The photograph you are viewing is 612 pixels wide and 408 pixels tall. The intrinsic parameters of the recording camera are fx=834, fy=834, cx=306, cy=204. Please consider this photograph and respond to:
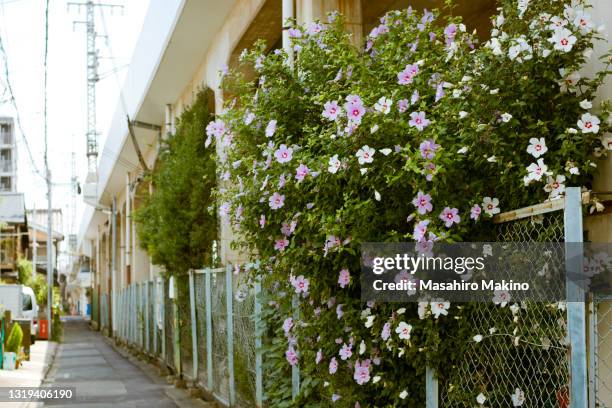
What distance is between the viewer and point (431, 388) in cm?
499

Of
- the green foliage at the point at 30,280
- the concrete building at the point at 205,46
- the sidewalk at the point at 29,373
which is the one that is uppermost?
the concrete building at the point at 205,46

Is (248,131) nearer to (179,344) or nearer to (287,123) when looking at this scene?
(287,123)

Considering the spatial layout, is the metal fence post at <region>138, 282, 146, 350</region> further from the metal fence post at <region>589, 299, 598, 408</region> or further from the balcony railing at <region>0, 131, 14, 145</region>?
the balcony railing at <region>0, 131, 14, 145</region>

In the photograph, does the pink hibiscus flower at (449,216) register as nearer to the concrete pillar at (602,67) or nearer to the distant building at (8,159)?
the concrete pillar at (602,67)

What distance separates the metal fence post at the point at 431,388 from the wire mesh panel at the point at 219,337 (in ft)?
17.6

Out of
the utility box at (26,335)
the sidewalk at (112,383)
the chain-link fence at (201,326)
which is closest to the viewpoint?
the chain-link fence at (201,326)

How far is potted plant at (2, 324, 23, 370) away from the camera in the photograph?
1655 cm

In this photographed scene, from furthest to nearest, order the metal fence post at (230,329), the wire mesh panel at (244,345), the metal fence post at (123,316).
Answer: the metal fence post at (123,316), the metal fence post at (230,329), the wire mesh panel at (244,345)

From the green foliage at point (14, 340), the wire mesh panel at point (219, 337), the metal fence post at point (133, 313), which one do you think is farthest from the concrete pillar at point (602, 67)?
the metal fence post at point (133, 313)

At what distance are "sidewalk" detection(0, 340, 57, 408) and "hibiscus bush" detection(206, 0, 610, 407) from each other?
6862 millimetres

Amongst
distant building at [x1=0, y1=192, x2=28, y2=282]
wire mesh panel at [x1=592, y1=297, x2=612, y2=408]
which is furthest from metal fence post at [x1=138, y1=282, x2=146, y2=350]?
distant building at [x1=0, y1=192, x2=28, y2=282]

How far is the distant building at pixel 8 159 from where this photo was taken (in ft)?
286

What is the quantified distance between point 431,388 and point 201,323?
7.42 metres

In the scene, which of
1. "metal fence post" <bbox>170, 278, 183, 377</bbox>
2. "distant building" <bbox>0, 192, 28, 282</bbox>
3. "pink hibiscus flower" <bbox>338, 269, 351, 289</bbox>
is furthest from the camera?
"distant building" <bbox>0, 192, 28, 282</bbox>
